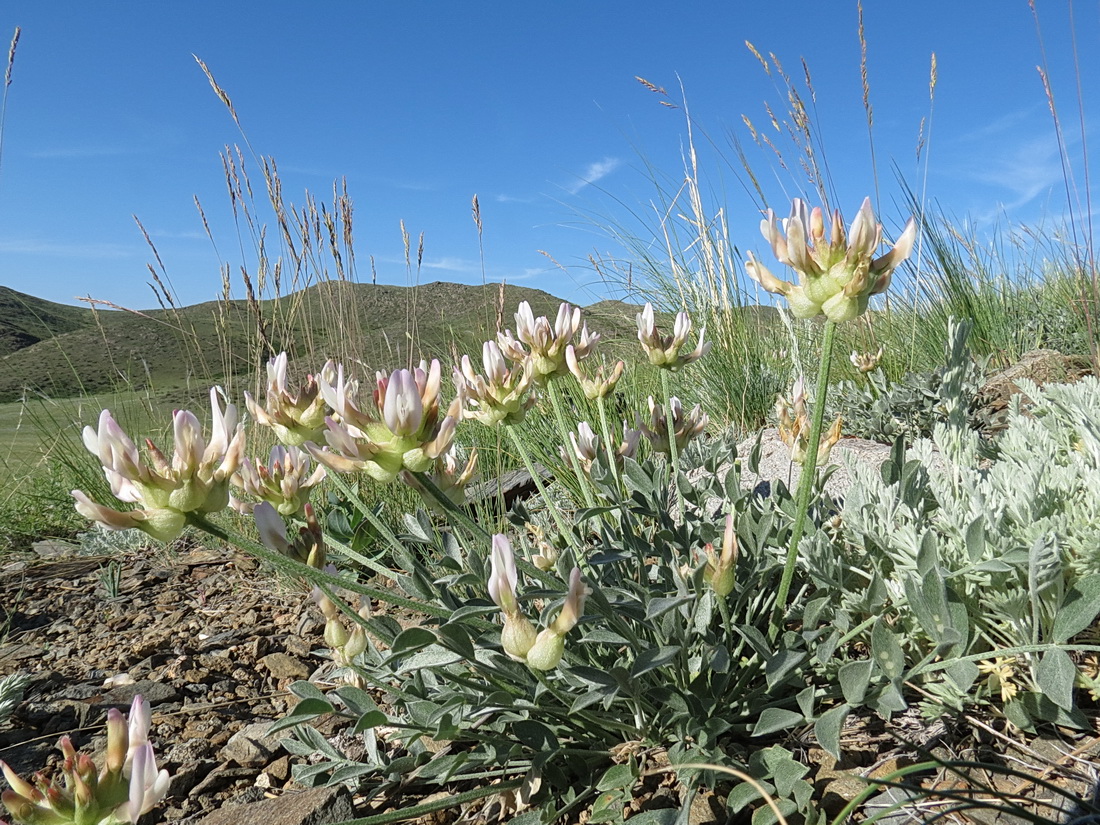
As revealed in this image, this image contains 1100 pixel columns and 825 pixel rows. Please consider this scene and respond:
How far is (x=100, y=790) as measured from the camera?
90 cm

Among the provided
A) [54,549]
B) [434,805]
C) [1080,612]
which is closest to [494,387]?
[434,805]

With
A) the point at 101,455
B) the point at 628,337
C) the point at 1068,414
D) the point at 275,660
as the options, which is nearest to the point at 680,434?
Result: the point at 1068,414

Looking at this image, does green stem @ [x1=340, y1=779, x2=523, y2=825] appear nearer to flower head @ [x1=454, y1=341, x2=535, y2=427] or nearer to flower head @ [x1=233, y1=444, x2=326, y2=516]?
flower head @ [x1=233, y1=444, x2=326, y2=516]

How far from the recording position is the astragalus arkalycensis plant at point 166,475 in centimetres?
101

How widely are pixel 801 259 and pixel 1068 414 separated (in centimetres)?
136

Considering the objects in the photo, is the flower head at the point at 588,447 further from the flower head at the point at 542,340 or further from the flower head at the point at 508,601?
the flower head at the point at 508,601

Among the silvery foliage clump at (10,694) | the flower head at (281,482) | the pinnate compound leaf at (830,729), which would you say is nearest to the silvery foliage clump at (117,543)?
the silvery foliage clump at (10,694)

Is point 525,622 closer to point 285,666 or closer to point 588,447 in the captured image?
point 588,447

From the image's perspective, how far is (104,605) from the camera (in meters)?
2.93

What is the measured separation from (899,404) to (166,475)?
3.24 metres

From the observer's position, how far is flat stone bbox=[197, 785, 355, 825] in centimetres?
133

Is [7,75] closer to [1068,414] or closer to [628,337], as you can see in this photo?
[628,337]

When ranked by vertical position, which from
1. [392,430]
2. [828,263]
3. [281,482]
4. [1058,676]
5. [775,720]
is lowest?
[775,720]

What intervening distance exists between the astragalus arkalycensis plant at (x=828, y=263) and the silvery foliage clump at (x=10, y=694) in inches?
84.6
